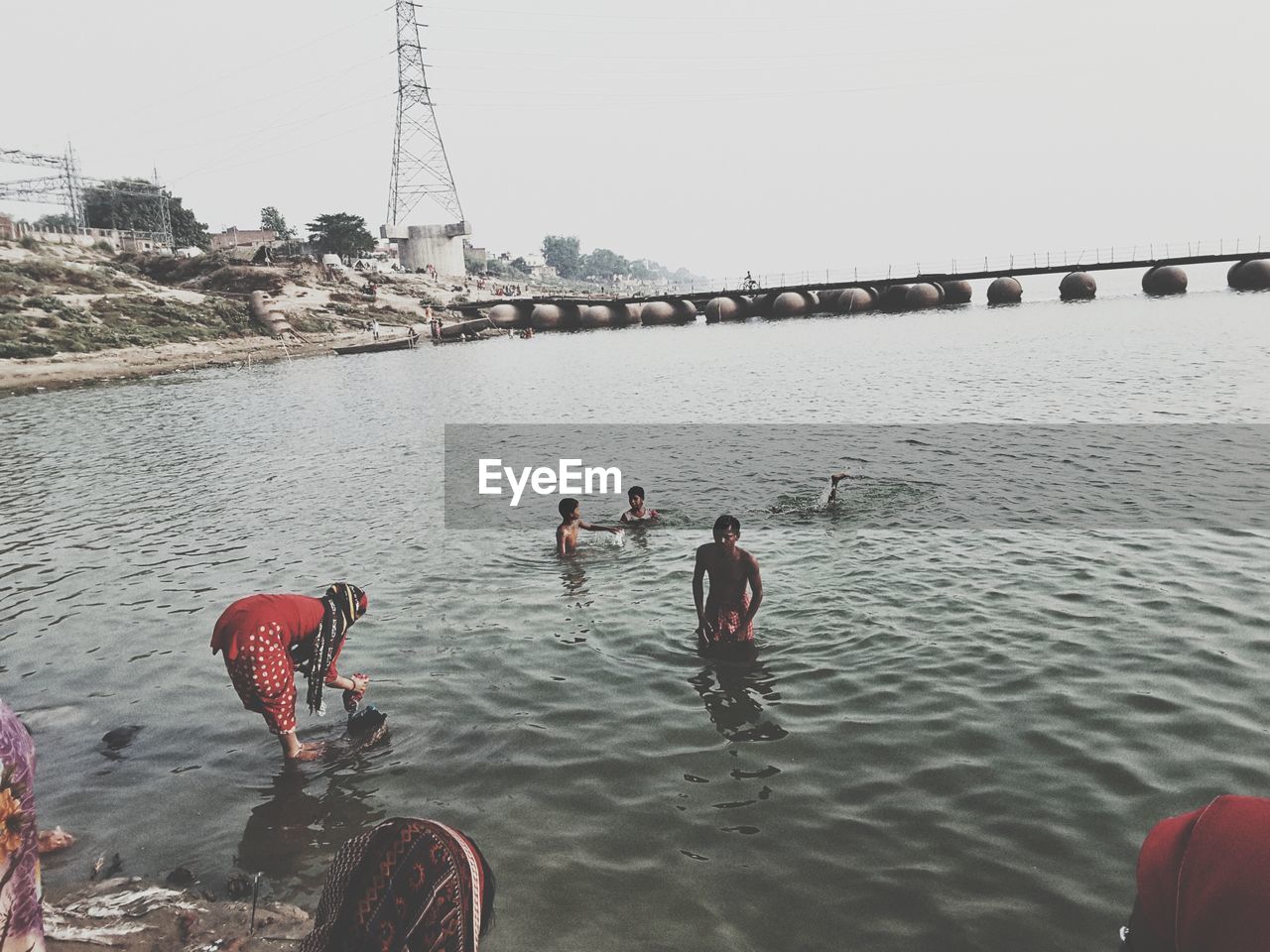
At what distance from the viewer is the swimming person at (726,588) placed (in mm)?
9570

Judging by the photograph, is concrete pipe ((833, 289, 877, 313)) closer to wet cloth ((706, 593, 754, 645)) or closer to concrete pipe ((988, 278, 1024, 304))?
concrete pipe ((988, 278, 1024, 304))

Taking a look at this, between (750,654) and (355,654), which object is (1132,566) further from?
(355,654)

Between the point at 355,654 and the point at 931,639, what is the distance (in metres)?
7.55

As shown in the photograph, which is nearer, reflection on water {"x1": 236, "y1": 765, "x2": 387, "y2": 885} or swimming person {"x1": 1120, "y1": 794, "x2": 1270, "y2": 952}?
swimming person {"x1": 1120, "y1": 794, "x2": 1270, "y2": 952}

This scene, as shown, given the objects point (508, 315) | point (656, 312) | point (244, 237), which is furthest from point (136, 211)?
point (656, 312)

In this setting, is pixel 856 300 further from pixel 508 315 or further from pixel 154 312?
pixel 154 312

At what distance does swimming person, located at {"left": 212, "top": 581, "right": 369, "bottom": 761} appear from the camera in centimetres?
702

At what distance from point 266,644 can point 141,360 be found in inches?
2162

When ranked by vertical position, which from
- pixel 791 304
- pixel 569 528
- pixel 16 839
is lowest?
pixel 569 528

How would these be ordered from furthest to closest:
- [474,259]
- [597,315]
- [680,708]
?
[474,259], [597,315], [680,708]

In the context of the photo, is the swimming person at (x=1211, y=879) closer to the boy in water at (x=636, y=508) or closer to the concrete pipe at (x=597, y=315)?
the boy in water at (x=636, y=508)

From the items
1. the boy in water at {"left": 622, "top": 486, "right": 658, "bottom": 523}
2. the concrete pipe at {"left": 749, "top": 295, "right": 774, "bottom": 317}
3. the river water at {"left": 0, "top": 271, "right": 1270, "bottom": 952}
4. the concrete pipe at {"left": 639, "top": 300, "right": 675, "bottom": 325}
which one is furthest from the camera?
the concrete pipe at {"left": 639, "top": 300, "right": 675, "bottom": 325}

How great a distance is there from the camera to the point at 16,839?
11.6ft

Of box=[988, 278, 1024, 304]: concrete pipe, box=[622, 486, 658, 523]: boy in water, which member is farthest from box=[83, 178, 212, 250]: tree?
box=[622, 486, 658, 523]: boy in water
